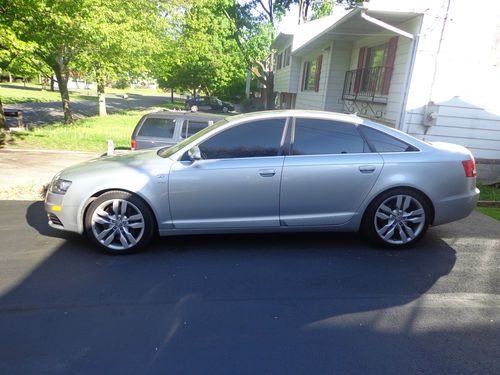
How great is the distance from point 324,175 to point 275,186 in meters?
0.55

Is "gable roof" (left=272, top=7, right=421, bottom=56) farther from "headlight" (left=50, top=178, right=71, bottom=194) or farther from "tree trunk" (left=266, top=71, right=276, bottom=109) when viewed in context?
"tree trunk" (left=266, top=71, right=276, bottom=109)

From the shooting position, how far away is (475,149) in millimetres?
8562

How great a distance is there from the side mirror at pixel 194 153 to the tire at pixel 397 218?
6.47 ft

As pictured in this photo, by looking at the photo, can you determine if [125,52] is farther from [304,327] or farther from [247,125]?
[304,327]

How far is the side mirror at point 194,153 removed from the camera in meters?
4.16

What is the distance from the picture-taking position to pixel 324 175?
13.8ft

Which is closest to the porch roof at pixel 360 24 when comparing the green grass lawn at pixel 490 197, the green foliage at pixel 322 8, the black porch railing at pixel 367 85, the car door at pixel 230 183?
the black porch railing at pixel 367 85

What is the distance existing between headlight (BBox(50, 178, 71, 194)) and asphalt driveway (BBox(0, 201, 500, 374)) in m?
0.66

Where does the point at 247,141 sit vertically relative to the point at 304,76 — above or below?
below

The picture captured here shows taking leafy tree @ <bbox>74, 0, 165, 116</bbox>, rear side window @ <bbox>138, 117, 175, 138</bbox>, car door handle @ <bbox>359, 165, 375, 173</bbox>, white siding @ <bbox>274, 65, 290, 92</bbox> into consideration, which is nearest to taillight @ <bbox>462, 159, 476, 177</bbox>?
car door handle @ <bbox>359, 165, 375, 173</bbox>

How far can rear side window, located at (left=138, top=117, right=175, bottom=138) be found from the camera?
24.4 feet

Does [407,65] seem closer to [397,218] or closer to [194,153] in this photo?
[397,218]

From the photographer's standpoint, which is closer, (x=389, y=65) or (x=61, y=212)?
(x=61, y=212)

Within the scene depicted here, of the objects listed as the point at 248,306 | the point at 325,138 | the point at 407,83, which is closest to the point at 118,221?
the point at 248,306
